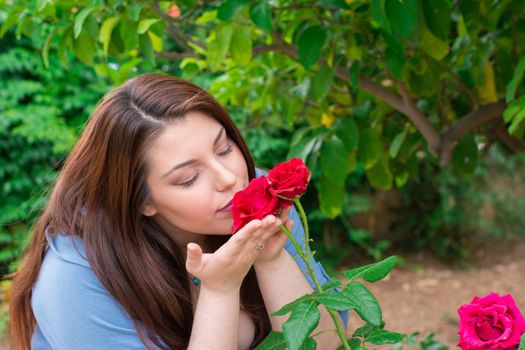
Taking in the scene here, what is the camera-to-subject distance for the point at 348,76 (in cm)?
196

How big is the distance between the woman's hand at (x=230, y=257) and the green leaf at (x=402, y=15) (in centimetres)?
54

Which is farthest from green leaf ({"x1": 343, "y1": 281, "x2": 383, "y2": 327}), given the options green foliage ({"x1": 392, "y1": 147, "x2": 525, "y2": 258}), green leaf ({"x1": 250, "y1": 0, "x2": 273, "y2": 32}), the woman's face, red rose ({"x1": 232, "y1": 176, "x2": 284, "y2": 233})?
green foliage ({"x1": 392, "y1": 147, "x2": 525, "y2": 258})

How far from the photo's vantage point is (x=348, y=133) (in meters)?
1.93

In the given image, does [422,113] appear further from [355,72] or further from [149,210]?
[149,210]

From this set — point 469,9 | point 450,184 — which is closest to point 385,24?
point 469,9

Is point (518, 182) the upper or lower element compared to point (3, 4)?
lower

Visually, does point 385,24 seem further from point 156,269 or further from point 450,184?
point 450,184

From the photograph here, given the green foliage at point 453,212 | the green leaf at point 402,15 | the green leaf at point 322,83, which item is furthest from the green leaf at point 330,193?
the green foliage at point 453,212

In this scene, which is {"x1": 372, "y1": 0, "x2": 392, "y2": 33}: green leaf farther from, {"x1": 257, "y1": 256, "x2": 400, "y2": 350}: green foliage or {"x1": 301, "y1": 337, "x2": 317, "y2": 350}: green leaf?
{"x1": 301, "y1": 337, "x2": 317, "y2": 350}: green leaf

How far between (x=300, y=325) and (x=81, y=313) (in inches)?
26.8

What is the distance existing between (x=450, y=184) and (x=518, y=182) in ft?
3.46

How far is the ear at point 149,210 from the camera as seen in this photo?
1458 mm

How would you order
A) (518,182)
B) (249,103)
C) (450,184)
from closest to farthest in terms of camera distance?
(249,103)
(450,184)
(518,182)

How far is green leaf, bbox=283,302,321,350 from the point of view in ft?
2.92
